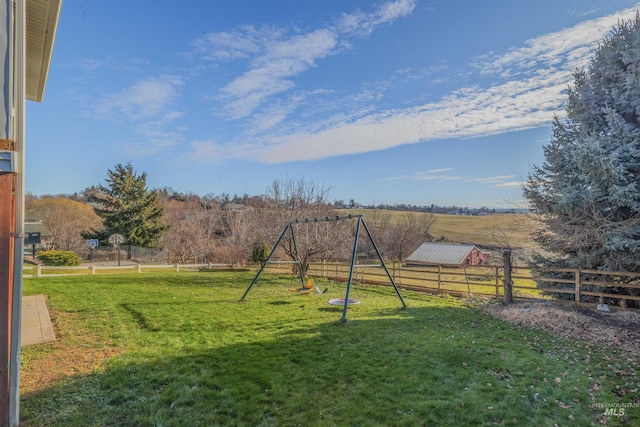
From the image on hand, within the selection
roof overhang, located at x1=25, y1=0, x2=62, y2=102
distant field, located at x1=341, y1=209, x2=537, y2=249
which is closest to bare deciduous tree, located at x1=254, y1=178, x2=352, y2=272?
distant field, located at x1=341, y1=209, x2=537, y2=249

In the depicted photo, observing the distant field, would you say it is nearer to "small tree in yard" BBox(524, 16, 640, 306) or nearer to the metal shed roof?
"small tree in yard" BBox(524, 16, 640, 306)

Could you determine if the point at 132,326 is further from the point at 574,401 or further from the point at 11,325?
the point at 574,401

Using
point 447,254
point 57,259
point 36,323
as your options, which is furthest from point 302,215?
point 447,254

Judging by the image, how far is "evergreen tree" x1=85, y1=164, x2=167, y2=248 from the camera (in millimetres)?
27875

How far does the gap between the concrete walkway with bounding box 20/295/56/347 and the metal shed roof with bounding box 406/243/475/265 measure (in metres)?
28.4

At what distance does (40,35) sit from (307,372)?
6.61m

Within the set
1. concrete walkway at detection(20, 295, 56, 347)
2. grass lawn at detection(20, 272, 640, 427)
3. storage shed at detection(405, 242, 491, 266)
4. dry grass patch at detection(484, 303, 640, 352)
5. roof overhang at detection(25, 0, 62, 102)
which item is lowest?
storage shed at detection(405, 242, 491, 266)

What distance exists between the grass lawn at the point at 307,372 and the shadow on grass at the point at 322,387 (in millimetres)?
18

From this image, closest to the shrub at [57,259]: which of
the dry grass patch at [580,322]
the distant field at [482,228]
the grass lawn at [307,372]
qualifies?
the grass lawn at [307,372]

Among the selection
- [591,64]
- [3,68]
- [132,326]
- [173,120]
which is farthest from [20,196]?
[173,120]

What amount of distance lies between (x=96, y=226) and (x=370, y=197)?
1021 inches

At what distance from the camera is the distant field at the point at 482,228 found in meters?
10.2

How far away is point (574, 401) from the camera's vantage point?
3.57 metres

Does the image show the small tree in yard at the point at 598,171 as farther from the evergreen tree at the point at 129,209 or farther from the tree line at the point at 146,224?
the evergreen tree at the point at 129,209
